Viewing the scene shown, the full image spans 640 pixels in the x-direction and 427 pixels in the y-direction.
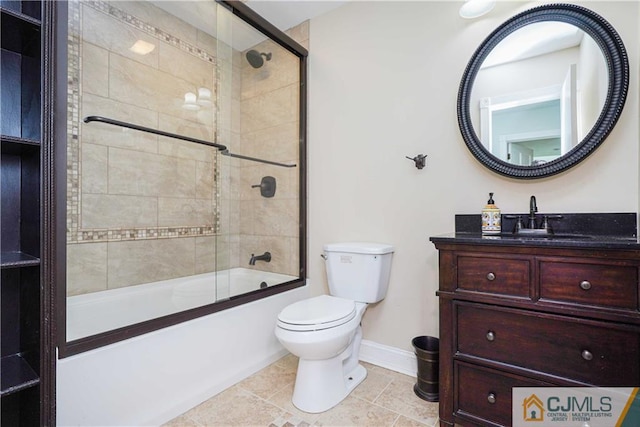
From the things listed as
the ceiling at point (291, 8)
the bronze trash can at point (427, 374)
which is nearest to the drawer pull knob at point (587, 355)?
the bronze trash can at point (427, 374)

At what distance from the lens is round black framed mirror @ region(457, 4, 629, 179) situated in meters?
1.42

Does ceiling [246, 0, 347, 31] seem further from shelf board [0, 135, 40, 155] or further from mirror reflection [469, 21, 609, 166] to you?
shelf board [0, 135, 40, 155]

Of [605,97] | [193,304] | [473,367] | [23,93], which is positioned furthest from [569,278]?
[23,93]

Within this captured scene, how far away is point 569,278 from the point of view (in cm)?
114

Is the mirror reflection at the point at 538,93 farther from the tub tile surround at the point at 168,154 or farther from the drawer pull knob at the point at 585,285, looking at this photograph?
the tub tile surround at the point at 168,154

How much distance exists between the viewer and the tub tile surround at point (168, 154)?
6.27 ft

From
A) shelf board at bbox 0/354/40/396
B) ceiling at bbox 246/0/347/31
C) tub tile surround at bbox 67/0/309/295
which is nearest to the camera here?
shelf board at bbox 0/354/40/396

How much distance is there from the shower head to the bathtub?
5.45ft

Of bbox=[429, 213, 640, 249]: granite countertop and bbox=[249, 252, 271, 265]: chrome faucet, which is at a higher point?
bbox=[429, 213, 640, 249]: granite countertop

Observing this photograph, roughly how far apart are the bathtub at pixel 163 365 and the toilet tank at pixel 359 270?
0.48m

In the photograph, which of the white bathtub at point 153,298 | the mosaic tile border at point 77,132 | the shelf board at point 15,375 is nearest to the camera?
the shelf board at point 15,375

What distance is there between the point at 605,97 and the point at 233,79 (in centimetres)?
224

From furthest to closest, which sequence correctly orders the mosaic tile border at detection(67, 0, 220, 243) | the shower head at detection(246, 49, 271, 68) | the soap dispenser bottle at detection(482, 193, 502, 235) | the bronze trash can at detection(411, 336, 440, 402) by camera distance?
the shower head at detection(246, 49, 271, 68), the mosaic tile border at detection(67, 0, 220, 243), the bronze trash can at detection(411, 336, 440, 402), the soap dispenser bottle at detection(482, 193, 502, 235)

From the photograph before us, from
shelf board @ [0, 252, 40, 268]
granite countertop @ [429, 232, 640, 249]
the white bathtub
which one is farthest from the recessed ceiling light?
shelf board @ [0, 252, 40, 268]
